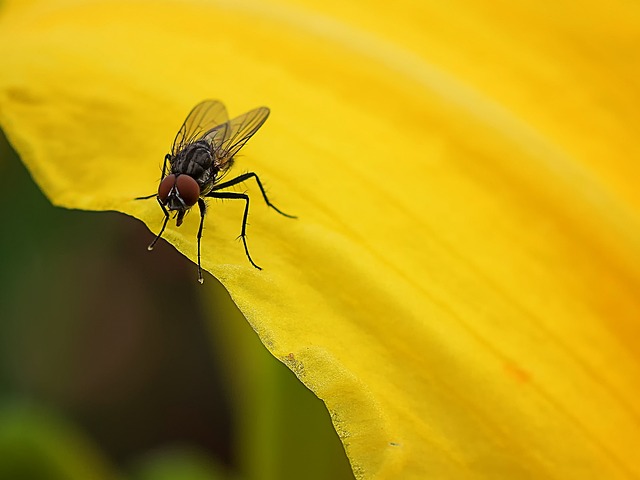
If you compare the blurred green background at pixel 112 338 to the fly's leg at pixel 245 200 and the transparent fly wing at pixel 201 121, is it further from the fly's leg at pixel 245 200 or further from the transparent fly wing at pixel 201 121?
the fly's leg at pixel 245 200

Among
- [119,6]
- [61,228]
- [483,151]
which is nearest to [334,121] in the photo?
[483,151]

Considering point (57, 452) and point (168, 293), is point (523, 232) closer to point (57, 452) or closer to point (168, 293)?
point (57, 452)

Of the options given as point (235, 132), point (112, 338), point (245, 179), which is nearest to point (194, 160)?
point (235, 132)

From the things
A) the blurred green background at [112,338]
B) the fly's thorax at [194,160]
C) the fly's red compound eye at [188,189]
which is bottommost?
the blurred green background at [112,338]

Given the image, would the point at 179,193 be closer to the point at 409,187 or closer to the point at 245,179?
the point at 245,179

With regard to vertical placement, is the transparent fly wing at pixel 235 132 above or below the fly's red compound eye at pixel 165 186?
above

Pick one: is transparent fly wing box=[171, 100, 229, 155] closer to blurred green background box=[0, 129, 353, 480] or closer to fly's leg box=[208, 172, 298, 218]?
fly's leg box=[208, 172, 298, 218]

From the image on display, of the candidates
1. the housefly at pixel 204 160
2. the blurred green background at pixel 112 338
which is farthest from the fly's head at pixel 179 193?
the blurred green background at pixel 112 338
